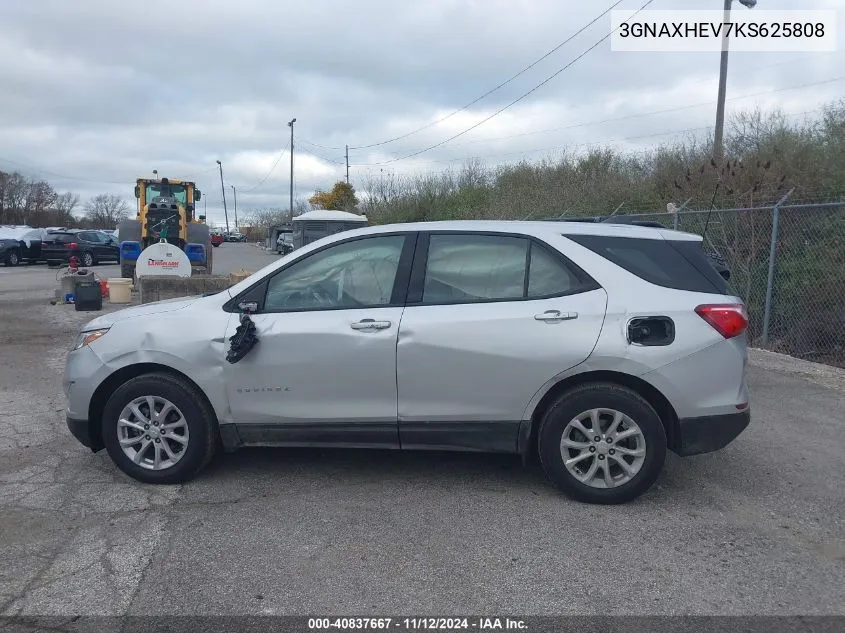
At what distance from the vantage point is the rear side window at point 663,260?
4.76 m

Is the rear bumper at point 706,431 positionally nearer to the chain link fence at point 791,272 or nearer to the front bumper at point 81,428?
the front bumper at point 81,428

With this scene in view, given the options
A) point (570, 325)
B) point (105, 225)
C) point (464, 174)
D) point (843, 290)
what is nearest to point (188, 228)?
point (464, 174)

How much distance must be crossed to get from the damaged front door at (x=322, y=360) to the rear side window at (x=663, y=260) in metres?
1.30

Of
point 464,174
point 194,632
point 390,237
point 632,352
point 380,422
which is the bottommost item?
point 194,632

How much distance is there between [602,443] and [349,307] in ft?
5.93

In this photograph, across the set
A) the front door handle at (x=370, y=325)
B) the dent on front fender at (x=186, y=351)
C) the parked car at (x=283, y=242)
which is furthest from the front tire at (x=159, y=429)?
the parked car at (x=283, y=242)

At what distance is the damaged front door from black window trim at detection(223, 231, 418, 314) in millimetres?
11

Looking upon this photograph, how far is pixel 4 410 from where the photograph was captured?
704 centimetres

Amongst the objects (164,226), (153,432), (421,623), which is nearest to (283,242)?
(164,226)

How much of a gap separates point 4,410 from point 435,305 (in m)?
4.68

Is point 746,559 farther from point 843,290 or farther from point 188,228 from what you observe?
point 188,228

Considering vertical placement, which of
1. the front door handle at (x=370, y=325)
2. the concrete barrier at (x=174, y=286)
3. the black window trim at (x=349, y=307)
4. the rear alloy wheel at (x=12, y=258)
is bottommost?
the rear alloy wheel at (x=12, y=258)

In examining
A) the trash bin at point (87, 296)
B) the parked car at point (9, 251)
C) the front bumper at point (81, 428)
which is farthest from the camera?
the parked car at point (9, 251)

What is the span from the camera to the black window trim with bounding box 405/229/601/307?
4742mm
